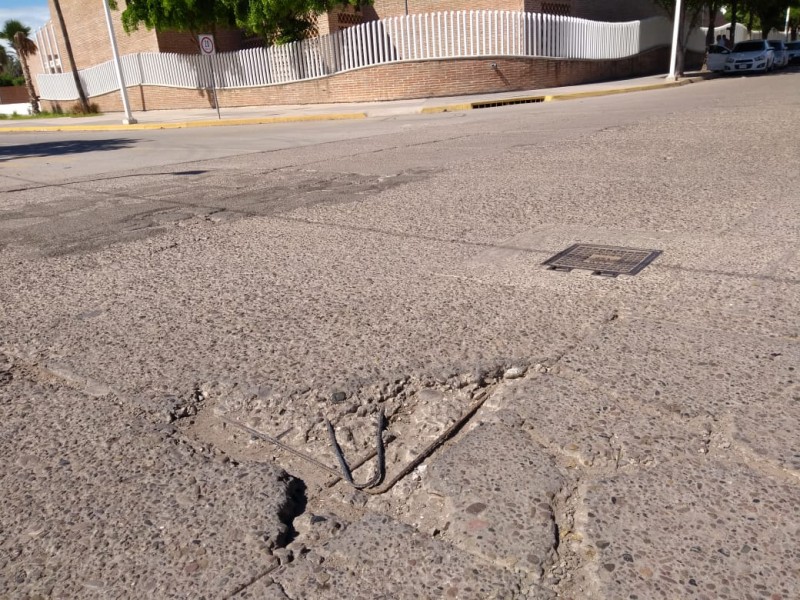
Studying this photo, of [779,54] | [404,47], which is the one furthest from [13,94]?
[779,54]

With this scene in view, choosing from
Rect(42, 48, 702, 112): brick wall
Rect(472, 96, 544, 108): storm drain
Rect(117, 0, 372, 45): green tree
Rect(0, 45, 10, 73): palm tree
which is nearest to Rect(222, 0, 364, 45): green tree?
Rect(117, 0, 372, 45): green tree

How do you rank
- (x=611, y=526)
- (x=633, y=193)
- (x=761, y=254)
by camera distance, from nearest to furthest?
(x=611, y=526), (x=761, y=254), (x=633, y=193)

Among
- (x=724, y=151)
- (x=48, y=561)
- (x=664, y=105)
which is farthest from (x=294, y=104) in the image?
(x=48, y=561)

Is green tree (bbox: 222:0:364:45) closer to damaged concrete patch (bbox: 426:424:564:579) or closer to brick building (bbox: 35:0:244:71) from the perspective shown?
brick building (bbox: 35:0:244:71)

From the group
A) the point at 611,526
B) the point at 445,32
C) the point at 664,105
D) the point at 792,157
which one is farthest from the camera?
the point at 445,32

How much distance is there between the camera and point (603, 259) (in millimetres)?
4207

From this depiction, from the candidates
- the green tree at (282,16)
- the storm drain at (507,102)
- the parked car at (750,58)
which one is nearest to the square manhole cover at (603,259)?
the storm drain at (507,102)

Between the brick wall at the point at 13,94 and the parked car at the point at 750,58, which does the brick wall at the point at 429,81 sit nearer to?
the parked car at the point at 750,58

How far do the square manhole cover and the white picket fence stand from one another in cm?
2082

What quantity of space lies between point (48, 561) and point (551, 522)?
4.81 feet

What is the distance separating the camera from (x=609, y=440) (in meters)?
2.29

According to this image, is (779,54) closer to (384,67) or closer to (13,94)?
(384,67)

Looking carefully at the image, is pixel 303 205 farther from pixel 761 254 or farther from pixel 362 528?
pixel 362 528

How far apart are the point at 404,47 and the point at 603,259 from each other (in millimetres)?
21487
